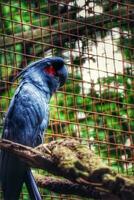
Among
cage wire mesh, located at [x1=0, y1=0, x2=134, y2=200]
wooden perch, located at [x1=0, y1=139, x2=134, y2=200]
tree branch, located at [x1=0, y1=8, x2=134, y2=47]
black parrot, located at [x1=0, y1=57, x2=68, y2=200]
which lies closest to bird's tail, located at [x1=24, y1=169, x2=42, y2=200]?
black parrot, located at [x1=0, y1=57, x2=68, y2=200]

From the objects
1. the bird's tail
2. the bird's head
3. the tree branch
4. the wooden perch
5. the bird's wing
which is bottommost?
the bird's tail

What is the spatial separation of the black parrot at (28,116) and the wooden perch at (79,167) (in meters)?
0.39

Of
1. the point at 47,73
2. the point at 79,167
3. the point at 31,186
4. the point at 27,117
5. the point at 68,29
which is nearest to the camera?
the point at 79,167

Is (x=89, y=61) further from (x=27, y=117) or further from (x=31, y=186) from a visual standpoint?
(x=31, y=186)

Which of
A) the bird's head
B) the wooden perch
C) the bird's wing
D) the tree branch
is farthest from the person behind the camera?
the tree branch

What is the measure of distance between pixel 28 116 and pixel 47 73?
0.29 metres

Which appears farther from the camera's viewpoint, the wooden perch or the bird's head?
the bird's head

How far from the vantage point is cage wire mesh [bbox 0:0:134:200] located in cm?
304

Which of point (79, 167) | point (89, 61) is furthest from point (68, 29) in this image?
point (79, 167)

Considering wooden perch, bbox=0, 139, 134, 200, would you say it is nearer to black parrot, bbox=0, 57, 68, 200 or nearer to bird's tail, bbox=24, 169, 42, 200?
bird's tail, bbox=24, 169, 42, 200

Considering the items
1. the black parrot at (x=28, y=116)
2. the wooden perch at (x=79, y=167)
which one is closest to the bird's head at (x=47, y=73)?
the black parrot at (x=28, y=116)

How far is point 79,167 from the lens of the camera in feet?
5.79

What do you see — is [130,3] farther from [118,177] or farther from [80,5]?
[118,177]

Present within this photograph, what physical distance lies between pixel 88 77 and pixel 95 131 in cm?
28
